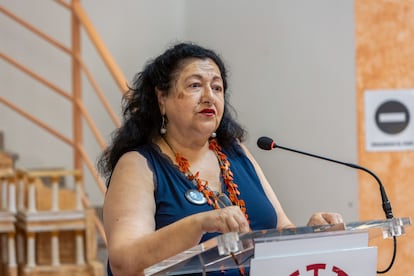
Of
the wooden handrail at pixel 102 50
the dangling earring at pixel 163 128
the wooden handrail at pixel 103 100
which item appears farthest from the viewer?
the wooden handrail at pixel 103 100

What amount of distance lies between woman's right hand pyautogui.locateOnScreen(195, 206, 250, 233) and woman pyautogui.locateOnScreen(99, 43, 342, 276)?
0.24 metres

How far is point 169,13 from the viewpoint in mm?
5531

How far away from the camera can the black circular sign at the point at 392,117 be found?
11.9ft

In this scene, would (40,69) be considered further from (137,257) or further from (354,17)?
(137,257)

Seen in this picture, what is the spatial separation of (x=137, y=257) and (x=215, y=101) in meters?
0.53

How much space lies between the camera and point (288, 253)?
1.61 m

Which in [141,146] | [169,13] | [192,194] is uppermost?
[169,13]

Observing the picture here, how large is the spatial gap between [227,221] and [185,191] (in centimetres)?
48

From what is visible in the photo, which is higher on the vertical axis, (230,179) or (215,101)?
(215,101)

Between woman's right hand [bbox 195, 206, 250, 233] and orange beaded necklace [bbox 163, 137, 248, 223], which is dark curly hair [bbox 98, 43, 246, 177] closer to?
orange beaded necklace [bbox 163, 137, 248, 223]

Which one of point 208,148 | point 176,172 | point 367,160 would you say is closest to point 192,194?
point 176,172

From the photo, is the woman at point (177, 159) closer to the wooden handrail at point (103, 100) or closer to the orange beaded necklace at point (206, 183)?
the orange beaded necklace at point (206, 183)

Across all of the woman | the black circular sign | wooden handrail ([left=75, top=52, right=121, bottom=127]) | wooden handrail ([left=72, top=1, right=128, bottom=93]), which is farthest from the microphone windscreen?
the black circular sign

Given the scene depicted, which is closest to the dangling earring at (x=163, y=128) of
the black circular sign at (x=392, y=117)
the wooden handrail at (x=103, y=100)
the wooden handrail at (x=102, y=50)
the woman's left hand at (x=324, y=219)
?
the woman's left hand at (x=324, y=219)
